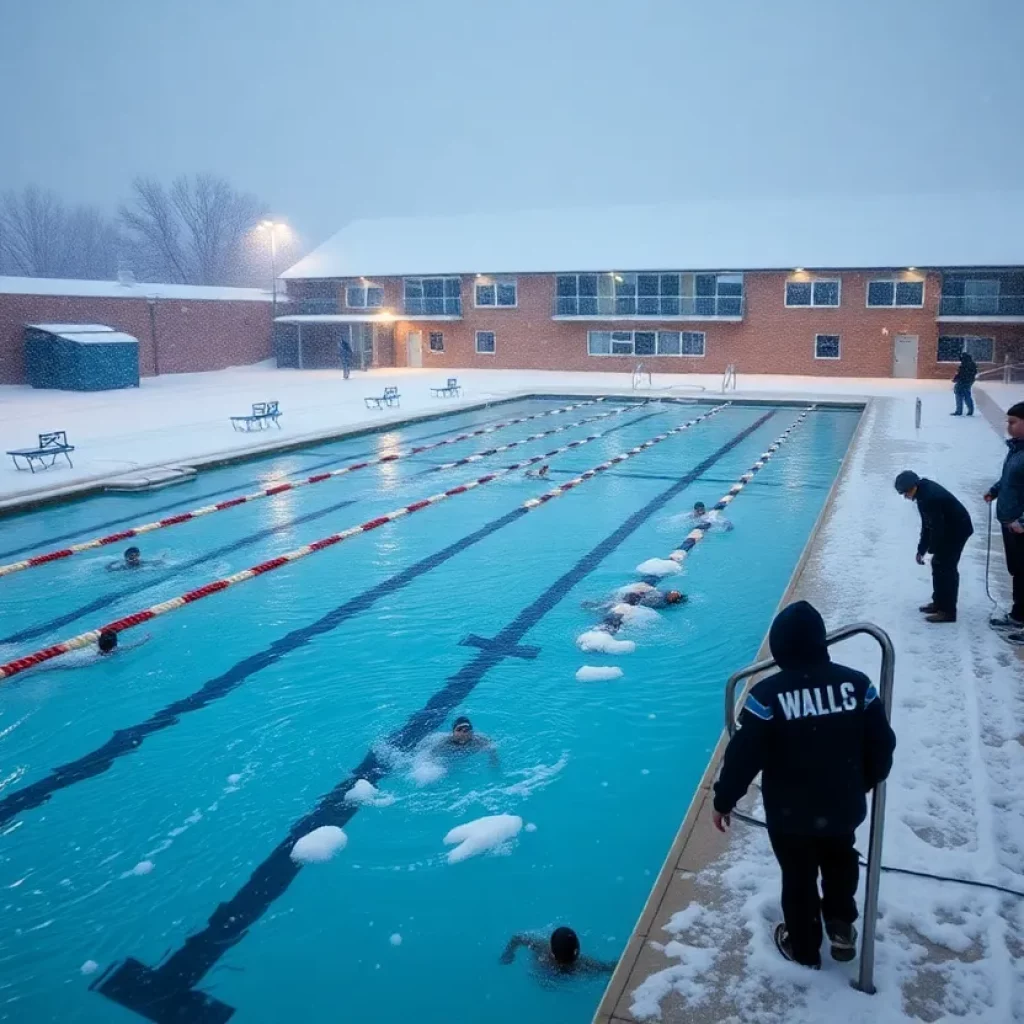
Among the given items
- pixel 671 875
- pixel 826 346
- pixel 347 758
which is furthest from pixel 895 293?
pixel 671 875

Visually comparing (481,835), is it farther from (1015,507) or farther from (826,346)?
(826,346)

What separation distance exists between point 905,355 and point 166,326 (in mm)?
27700

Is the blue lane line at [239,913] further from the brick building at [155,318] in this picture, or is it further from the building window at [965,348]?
the building window at [965,348]

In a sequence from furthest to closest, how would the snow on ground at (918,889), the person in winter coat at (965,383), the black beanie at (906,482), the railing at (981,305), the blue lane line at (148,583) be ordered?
the railing at (981,305) < the person in winter coat at (965,383) < the blue lane line at (148,583) < the black beanie at (906,482) < the snow on ground at (918,889)

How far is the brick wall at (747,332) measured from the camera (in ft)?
112

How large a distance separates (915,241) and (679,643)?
32.0m

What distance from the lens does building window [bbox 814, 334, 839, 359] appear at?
35.5 meters

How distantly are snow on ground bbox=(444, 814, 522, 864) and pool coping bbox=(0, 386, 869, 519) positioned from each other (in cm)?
1002

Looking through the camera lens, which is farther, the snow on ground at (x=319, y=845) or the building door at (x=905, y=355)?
the building door at (x=905, y=355)

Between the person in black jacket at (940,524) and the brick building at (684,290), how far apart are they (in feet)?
96.9

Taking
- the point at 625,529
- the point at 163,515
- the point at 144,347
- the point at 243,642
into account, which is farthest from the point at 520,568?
the point at 144,347

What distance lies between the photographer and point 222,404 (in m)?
25.3

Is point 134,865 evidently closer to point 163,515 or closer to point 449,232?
point 163,515

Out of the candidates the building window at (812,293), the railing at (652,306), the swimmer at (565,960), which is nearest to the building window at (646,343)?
the railing at (652,306)
